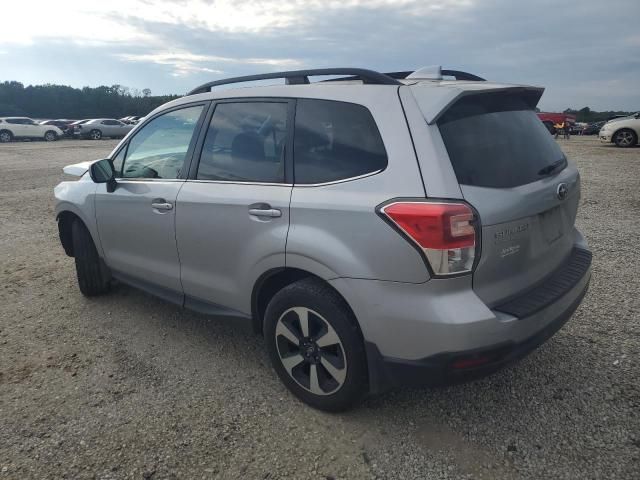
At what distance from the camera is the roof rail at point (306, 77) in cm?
251

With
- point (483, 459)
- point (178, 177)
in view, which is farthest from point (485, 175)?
point (178, 177)

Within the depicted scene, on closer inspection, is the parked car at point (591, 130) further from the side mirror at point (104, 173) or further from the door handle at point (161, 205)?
the door handle at point (161, 205)

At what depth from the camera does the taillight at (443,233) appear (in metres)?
2.09

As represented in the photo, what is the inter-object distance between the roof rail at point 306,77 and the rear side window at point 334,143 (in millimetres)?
174

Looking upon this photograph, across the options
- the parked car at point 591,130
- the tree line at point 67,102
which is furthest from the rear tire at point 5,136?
the parked car at point 591,130

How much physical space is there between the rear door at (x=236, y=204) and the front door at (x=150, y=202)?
148mm

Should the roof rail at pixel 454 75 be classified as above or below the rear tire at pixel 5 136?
above

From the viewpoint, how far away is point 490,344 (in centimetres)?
216

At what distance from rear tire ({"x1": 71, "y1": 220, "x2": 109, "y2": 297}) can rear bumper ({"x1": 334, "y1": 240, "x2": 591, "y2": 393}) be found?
2797 millimetres

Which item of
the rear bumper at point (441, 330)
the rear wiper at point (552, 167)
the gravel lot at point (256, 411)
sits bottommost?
the gravel lot at point (256, 411)

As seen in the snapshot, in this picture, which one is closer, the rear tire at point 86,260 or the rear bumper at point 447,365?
the rear bumper at point 447,365

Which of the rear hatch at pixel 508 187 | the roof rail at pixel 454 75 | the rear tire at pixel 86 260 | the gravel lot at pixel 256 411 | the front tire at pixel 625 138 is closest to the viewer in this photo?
the rear hatch at pixel 508 187

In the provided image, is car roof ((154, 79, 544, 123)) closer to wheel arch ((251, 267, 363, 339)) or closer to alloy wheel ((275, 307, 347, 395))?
wheel arch ((251, 267, 363, 339))

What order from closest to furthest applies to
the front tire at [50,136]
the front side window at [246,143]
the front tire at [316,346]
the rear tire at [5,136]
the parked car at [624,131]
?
the front tire at [316,346] < the front side window at [246,143] < the parked car at [624,131] < the rear tire at [5,136] < the front tire at [50,136]
